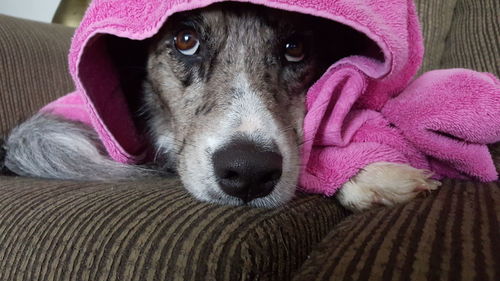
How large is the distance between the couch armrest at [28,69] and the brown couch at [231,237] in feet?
2.61

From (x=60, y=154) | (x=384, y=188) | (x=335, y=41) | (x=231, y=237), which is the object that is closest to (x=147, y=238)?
(x=231, y=237)

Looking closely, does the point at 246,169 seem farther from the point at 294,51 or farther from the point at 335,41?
the point at 335,41

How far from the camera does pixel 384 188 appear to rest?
2.50 feet

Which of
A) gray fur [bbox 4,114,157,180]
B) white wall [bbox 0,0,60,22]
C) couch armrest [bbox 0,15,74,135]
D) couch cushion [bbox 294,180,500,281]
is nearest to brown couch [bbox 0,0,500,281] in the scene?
couch cushion [bbox 294,180,500,281]

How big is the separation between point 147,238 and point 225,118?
285mm

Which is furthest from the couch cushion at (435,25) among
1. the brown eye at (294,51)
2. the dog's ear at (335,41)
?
the brown eye at (294,51)

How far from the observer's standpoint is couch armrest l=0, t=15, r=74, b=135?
4.79ft

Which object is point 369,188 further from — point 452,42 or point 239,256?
point 452,42

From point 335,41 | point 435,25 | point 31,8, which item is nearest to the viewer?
point 335,41

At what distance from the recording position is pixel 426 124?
80 centimetres

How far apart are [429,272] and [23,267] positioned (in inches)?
18.2

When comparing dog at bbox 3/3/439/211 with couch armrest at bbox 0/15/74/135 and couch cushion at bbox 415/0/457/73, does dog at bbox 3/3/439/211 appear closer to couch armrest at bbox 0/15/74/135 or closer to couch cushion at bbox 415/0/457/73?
couch armrest at bbox 0/15/74/135

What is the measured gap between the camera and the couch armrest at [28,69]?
1.46 m

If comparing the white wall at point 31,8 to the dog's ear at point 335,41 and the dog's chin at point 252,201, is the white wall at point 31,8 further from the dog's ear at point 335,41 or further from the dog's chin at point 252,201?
the dog's chin at point 252,201
